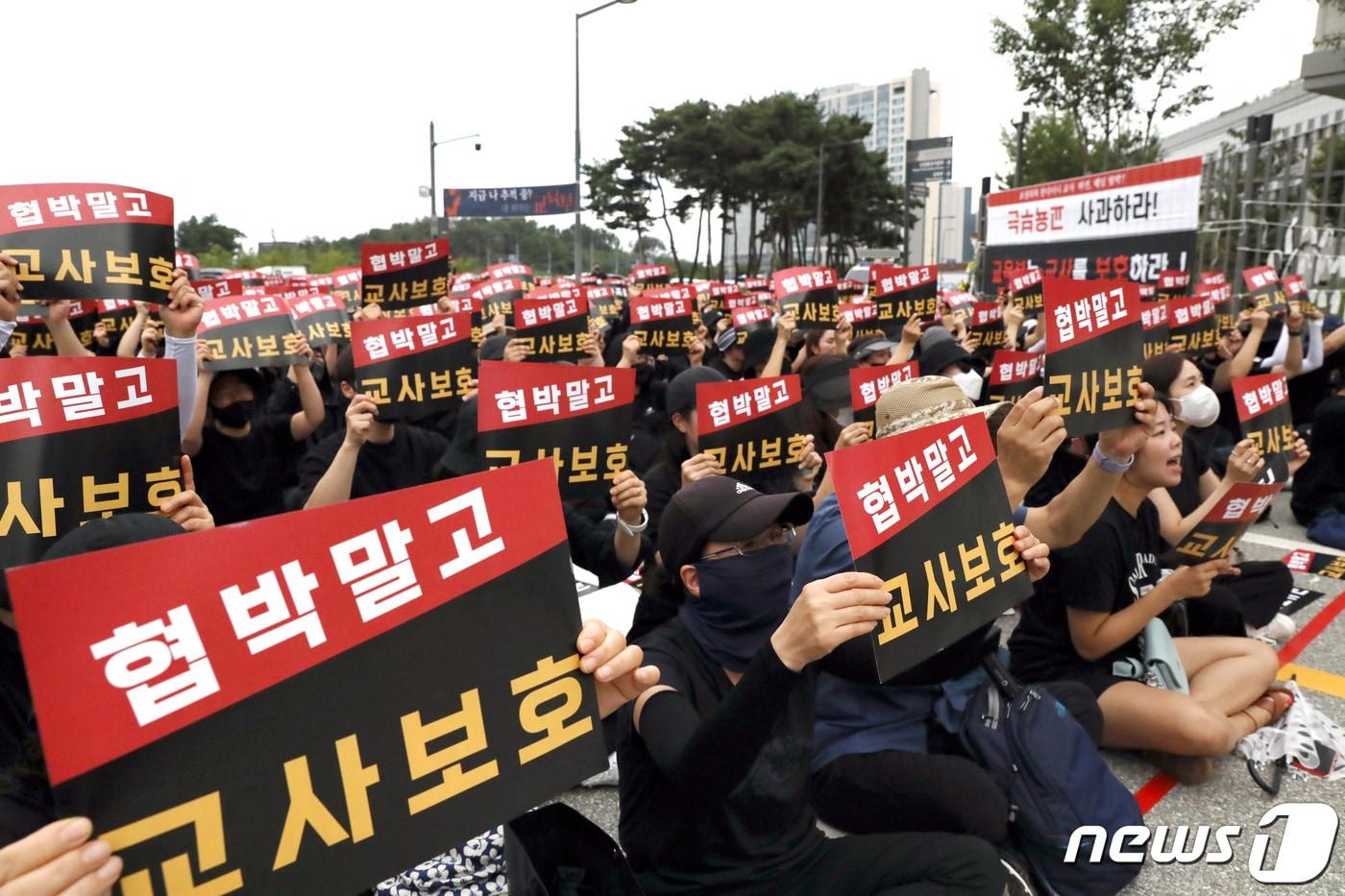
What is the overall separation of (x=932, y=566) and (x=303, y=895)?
151 centimetres

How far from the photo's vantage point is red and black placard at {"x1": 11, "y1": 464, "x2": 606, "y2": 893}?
128cm

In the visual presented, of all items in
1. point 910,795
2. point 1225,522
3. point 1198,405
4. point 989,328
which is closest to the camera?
point 910,795

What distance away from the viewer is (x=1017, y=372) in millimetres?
5957

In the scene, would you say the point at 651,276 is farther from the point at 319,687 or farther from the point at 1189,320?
the point at 319,687

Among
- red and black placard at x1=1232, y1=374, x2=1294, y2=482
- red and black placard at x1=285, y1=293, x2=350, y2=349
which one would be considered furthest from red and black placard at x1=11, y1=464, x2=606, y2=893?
red and black placard at x1=285, y1=293, x2=350, y2=349

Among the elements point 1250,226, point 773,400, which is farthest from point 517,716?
point 1250,226

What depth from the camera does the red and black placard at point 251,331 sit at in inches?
209

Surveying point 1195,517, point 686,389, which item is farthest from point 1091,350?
point 686,389

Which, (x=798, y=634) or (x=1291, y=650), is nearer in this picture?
(x=798, y=634)

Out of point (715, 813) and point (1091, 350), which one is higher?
point (1091, 350)

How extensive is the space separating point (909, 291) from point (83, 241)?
283 inches

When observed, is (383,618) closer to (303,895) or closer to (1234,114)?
(303,895)

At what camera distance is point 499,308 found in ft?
32.4

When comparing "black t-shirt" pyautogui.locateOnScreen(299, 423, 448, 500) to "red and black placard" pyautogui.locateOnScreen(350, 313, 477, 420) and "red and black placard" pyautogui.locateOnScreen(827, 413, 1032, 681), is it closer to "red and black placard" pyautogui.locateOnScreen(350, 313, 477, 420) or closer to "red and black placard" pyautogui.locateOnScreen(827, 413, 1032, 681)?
"red and black placard" pyautogui.locateOnScreen(350, 313, 477, 420)
